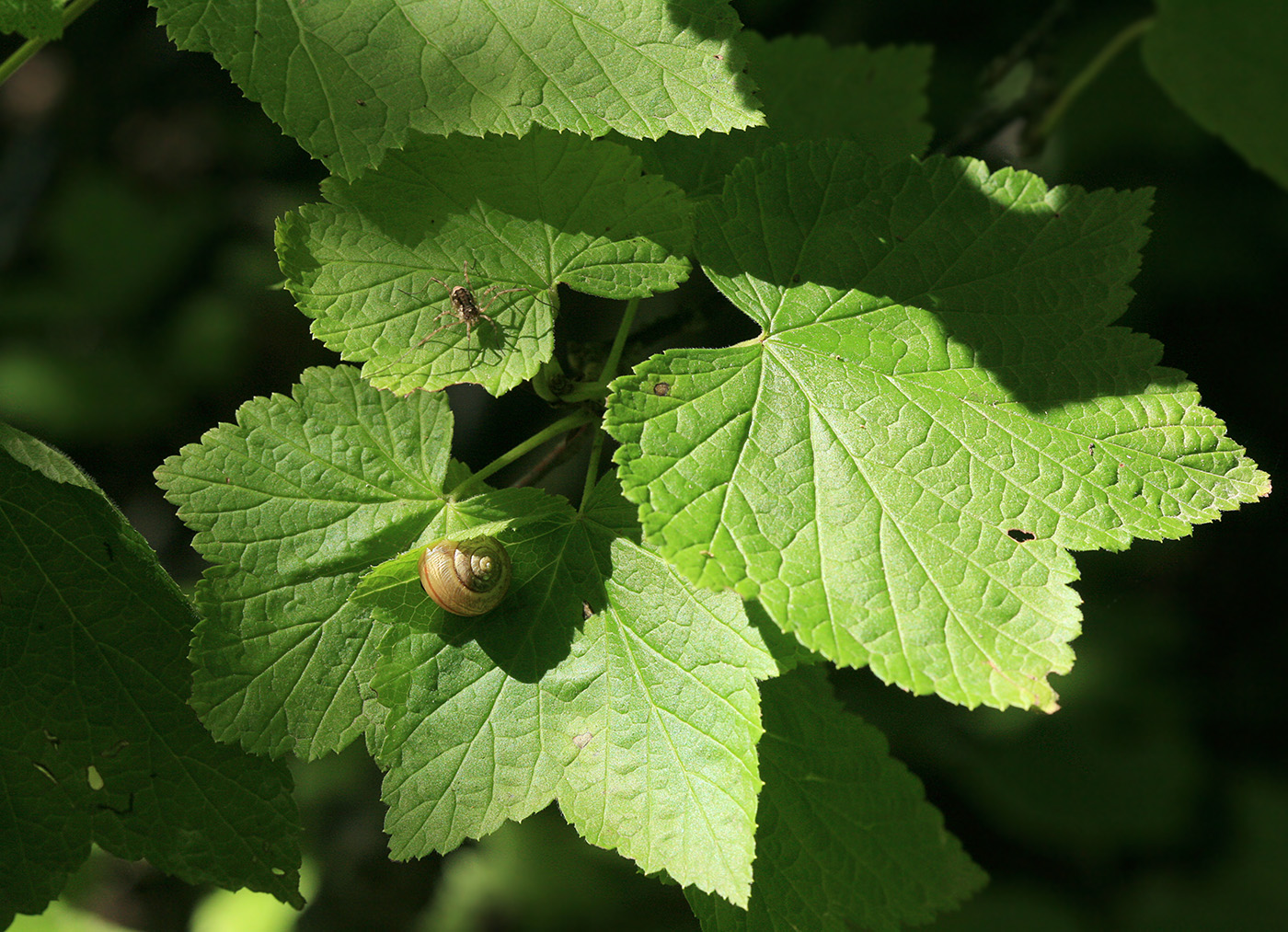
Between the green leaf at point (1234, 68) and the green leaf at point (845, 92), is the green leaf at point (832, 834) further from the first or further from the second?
the green leaf at point (1234, 68)

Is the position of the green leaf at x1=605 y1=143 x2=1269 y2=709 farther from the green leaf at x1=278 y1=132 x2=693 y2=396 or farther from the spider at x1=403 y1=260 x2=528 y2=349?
the spider at x1=403 y1=260 x2=528 y2=349

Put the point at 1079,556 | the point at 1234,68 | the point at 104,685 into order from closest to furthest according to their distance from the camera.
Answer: the point at 104,685 < the point at 1234,68 < the point at 1079,556

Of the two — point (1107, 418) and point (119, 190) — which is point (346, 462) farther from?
point (119, 190)

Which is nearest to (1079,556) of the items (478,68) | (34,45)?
(478,68)

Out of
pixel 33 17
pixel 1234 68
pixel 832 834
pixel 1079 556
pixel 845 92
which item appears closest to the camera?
pixel 33 17

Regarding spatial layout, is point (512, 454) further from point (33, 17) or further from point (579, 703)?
point (33, 17)

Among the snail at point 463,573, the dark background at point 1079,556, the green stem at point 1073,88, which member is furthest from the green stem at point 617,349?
the dark background at point 1079,556

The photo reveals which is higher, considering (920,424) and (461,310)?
(461,310)

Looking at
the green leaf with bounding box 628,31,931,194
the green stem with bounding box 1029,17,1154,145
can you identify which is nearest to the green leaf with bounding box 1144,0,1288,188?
the green stem with bounding box 1029,17,1154,145
